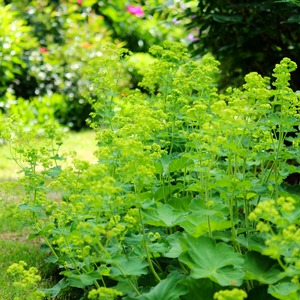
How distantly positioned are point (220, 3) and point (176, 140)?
1.95m

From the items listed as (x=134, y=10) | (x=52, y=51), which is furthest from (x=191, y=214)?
(x=134, y=10)

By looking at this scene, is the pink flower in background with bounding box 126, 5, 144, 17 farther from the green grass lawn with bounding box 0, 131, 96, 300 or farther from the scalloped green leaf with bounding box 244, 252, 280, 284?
the scalloped green leaf with bounding box 244, 252, 280, 284

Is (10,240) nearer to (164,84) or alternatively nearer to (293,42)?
(164,84)

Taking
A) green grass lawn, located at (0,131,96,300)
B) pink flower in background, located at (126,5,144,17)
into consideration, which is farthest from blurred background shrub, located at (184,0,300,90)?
pink flower in background, located at (126,5,144,17)

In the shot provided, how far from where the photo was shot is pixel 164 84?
3682 mm

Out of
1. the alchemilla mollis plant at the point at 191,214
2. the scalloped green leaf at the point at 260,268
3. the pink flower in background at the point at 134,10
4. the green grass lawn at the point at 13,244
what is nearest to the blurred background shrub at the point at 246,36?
the alchemilla mollis plant at the point at 191,214

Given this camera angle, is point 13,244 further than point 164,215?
Yes

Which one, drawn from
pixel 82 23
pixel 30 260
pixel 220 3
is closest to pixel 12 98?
pixel 82 23

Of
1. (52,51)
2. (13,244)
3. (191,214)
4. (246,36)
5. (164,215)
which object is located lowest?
(52,51)

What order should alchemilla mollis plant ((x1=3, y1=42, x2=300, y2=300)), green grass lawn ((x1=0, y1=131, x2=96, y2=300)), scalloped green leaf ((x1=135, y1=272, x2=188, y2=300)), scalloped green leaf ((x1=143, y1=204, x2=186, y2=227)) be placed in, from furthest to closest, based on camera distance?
green grass lawn ((x1=0, y1=131, x2=96, y2=300)), scalloped green leaf ((x1=143, y1=204, x2=186, y2=227)), scalloped green leaf ((x1=135, y1=272, x2=188, y2=300)), alchemilla mollis plant ((x1=3, y1=42, x2=300, y2=300))

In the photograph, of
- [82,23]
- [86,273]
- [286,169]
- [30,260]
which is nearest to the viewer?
[86,273]

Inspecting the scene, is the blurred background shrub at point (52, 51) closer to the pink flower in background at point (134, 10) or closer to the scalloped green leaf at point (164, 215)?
the pink flower in background at point (134, 10)

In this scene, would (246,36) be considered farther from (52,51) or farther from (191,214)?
(52,51)

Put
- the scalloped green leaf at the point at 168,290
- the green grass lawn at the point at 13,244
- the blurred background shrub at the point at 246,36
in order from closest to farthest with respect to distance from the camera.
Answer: the scalloped green leaf at the point at 168,290 < the green grass lawn at the point at 13,244 < the blurred background shrub at the point at 246,36
